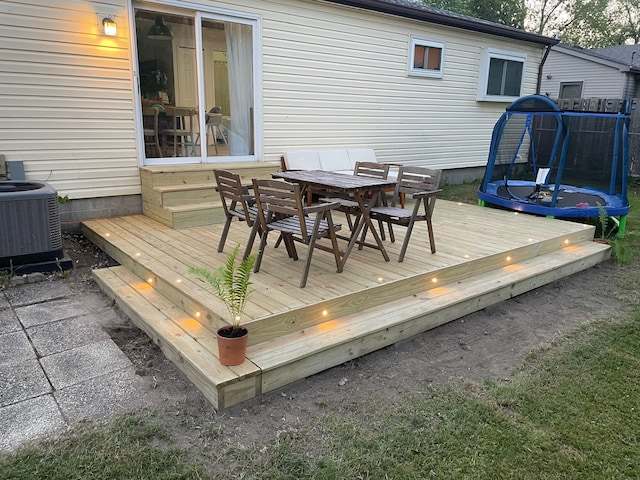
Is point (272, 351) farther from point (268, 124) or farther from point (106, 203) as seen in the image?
point (268, 124)

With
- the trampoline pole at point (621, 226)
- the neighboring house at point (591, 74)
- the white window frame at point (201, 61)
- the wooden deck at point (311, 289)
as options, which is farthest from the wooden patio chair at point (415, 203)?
the neighboring house at point (591, 74)

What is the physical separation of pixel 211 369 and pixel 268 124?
4691 mm

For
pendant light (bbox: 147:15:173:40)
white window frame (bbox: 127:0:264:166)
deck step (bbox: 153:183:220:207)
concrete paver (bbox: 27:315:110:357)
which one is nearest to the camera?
concrete paver (bbox: 27:315:110:357)

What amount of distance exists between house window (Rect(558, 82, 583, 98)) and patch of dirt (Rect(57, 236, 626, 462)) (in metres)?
14.1

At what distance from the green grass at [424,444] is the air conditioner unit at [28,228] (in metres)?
2.39

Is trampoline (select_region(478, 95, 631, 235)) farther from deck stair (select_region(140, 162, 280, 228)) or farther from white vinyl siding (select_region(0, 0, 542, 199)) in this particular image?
deck stair (select_region(140, 162, 280, 228))

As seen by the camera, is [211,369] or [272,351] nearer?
[211,369]

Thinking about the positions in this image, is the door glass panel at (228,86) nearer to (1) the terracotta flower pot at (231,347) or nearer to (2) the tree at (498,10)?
(1) the terracotta flower pot at (231,347)

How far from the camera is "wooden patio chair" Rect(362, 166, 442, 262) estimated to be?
3904mm

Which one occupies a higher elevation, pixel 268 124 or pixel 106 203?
pixel 268 124

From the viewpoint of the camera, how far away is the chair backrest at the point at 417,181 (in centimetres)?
433

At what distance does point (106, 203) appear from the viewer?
542 cm

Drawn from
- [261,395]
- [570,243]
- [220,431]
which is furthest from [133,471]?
[570,243]

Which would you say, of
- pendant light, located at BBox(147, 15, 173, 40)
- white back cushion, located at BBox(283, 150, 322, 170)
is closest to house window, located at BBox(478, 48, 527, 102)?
white back cushion, located at BBox(283, 150, 322, 170)
